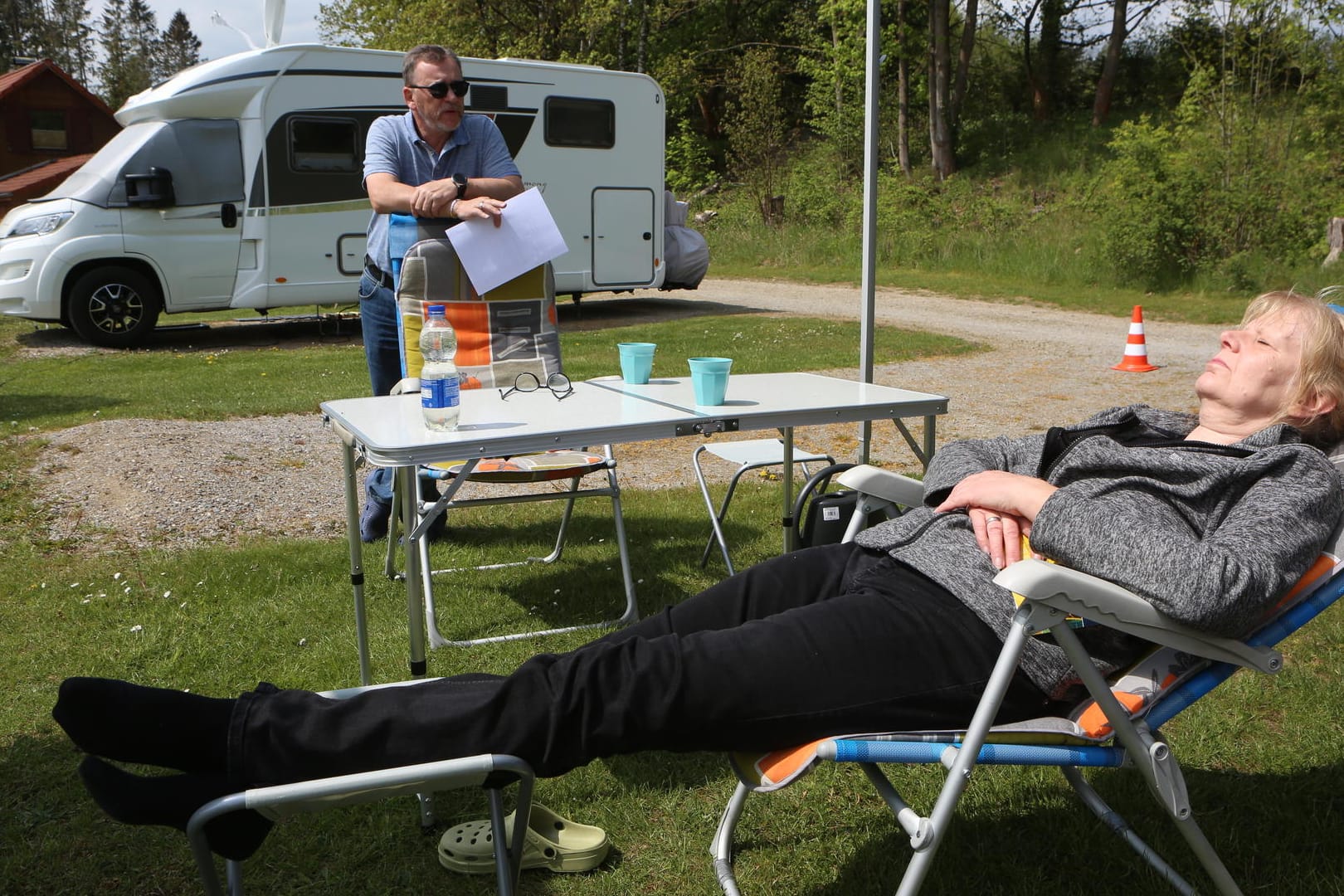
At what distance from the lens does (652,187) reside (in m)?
12.7

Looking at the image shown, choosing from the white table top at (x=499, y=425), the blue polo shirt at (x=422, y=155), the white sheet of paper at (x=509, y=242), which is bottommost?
the white table top at (x=499, y=425)

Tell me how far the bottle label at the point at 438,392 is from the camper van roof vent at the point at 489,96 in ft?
31.2

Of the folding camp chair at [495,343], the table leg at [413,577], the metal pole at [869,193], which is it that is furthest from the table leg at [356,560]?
the metal pole at [869,193]

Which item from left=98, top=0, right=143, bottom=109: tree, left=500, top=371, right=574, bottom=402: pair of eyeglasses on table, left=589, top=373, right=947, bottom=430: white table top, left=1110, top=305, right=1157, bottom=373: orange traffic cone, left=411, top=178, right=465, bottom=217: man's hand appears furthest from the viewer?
left=98, top=0, right=143, bottom=109: tree

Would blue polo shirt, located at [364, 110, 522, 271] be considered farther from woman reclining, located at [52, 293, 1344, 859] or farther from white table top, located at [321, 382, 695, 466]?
woman reclining, located at [52, 293, 1344, 859]

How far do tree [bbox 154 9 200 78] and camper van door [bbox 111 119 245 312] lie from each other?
63.9 metres

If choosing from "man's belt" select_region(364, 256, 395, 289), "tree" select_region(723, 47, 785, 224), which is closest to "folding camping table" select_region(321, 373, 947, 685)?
"man's belt" select_region(364, 256, 395, 289)

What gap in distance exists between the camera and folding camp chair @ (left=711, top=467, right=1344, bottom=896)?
1.68 meters

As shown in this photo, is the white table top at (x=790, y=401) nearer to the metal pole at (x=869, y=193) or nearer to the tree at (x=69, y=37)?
the metal pole at (x=869, y=193)

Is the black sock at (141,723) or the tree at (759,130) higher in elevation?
the tree at (759,130)

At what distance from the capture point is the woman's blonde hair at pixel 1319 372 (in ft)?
6.84

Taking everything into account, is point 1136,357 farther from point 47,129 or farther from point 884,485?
point 47,129

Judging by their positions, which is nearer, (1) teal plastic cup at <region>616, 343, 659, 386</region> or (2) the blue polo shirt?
(1) teal plastic cup at <region>616, 343, 659, 386</region>

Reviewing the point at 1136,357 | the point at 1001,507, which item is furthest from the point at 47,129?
the point at 1001,507
